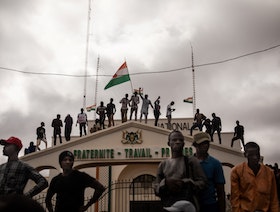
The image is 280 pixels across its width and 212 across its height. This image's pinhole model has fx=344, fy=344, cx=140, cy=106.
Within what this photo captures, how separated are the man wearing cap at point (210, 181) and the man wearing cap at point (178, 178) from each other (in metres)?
0.35

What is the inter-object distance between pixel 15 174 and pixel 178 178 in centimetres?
201

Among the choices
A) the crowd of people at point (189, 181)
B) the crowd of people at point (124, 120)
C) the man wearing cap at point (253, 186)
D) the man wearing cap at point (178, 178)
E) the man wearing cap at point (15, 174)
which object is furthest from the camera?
the crowd of people at point (124, 120)

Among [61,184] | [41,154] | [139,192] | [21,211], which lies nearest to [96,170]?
[139,192]

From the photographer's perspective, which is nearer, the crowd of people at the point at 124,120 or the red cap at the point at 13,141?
the red cap at the point at 13,141

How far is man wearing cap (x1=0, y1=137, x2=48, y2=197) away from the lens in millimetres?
4027

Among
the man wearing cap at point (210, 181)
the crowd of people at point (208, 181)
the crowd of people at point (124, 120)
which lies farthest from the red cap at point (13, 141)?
the crowd of people at point (124, 120)

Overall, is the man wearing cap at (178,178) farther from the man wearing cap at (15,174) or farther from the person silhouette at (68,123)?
the person silhouette at (68,123)

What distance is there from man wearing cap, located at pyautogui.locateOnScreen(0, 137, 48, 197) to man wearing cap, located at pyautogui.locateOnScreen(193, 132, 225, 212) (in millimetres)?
1833

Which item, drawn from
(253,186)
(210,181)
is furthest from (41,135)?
(253,186)

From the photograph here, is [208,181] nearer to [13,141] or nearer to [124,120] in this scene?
[13,141]

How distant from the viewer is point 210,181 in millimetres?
3795

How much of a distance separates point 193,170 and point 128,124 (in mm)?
12533

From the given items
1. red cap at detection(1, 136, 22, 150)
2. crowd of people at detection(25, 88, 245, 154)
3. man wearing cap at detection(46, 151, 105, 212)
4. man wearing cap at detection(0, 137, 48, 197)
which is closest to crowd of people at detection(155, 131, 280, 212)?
man wearing cap at detection(46, 151, 105, 212)

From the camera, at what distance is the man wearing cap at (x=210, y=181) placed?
363 cm
